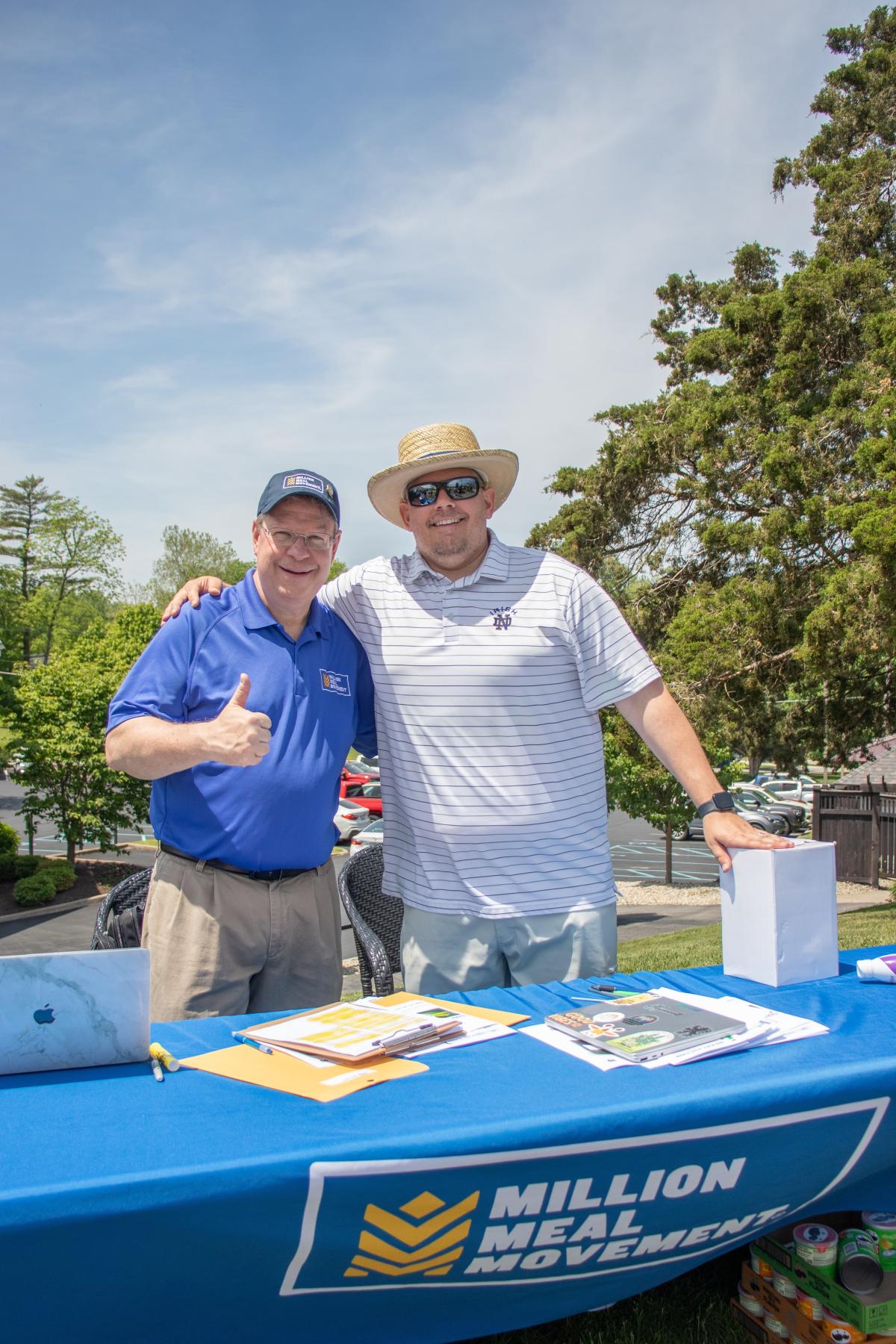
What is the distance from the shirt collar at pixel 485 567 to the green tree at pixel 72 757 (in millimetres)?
20492

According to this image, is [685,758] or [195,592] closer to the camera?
[685,758]

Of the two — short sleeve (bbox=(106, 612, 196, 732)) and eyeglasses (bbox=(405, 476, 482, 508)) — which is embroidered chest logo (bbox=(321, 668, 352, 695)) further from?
eyeglasses (bbox=(405, 476, 482, 508))

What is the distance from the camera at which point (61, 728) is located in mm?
23062

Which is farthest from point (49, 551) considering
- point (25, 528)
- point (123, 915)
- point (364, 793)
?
point (123, 915)

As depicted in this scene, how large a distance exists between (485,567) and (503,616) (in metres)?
0.19

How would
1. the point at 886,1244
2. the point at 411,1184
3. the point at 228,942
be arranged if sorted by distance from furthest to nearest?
the point at 228,942 < the point at 886,1244 < the point at 411,1184

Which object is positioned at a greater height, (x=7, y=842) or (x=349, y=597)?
(x=349, y=597)

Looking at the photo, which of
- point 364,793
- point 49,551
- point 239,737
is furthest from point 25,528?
point 239,737

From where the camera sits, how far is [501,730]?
9.73 feet

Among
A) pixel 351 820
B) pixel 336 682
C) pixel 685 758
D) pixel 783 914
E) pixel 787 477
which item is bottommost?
pixel 351 820

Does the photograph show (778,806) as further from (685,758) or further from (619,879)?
(685,758)

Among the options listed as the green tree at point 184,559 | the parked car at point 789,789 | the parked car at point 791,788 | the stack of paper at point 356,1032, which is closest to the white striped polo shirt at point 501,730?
the stack of paper at point 356,1032

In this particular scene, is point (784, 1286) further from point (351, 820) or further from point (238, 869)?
point (351, 820)

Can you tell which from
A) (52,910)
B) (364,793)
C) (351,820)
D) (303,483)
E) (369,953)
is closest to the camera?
(303,483)
